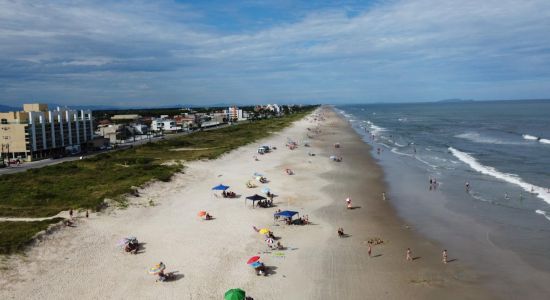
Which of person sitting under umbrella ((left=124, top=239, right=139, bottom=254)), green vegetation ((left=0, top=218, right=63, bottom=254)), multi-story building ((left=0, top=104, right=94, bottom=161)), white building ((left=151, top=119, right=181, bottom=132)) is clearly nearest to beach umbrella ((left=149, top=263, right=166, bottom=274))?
person sitting under umbrella ((left=124, top=239, right=139, bottom=254))

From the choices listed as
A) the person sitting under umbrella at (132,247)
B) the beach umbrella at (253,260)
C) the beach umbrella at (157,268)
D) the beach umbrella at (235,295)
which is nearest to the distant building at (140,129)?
the person sitting under umbrella at (132,247)

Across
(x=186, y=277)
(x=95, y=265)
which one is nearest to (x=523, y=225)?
(x=186, y=277)

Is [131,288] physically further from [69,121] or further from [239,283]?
[69,121]

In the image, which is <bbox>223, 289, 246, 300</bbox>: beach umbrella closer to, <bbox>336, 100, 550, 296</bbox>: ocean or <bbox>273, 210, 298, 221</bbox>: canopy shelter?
<bbox>273, 210, 298, 221</bbox>: canopy shelter

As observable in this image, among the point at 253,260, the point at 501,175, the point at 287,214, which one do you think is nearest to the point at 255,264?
the point at 253,260

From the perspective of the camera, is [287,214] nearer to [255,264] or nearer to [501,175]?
[255,264]

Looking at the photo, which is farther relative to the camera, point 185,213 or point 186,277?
point 185,213
